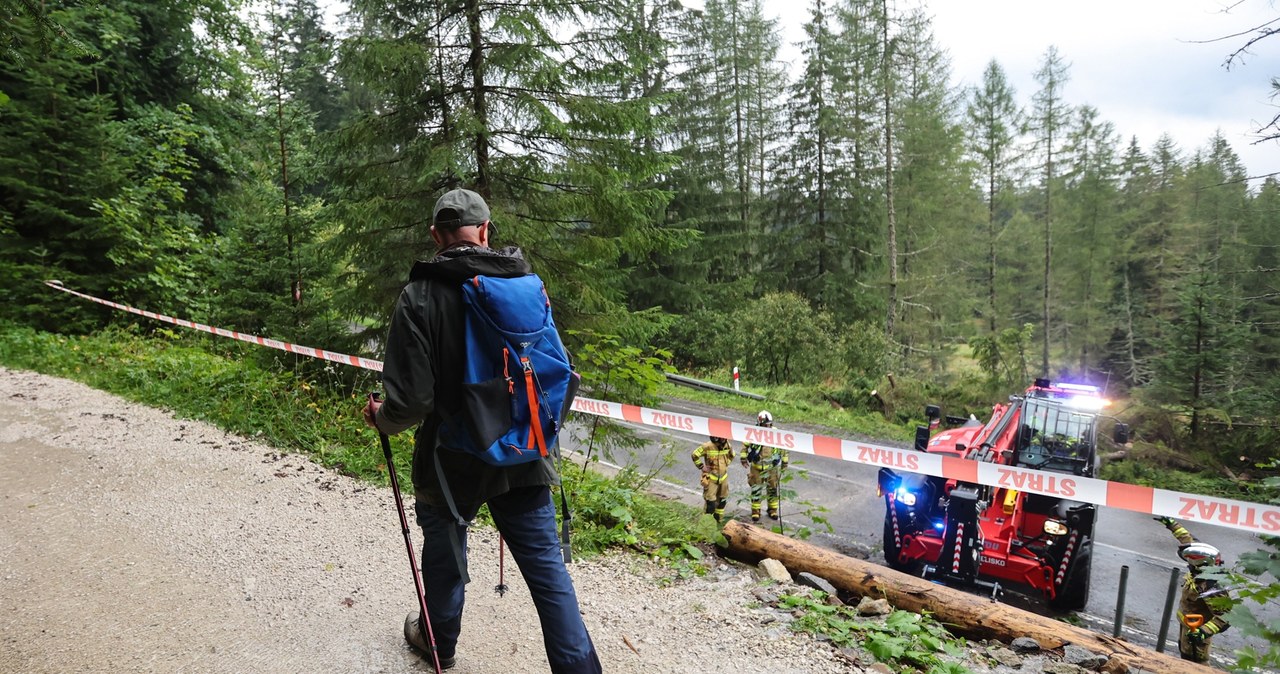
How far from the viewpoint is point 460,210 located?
2.68 m

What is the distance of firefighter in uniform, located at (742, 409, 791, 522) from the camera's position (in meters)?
7.17

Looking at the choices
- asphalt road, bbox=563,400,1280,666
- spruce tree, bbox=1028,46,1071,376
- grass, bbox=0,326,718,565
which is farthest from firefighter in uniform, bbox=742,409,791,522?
spruce tree, bbox=1028,46,1071,376

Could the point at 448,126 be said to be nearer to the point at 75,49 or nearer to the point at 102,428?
the point at 75,49

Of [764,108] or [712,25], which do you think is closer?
[712,25]

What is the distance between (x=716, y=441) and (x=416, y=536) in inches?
205

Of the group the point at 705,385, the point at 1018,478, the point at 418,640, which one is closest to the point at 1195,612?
the point at 1018,478

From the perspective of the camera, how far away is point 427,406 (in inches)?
97.2

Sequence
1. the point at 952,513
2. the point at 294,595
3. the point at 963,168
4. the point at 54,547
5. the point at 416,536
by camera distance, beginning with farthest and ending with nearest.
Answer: the point at 963,168 < the point at 952,513 < the point at 416,536 < the point at 54,547 < the point at 294,595

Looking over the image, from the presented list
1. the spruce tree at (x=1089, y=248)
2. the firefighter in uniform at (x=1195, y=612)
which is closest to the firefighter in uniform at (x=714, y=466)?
the firefighter in uniform at (x=1195, y=612)

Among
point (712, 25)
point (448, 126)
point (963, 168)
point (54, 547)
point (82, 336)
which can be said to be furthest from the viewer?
point (963, 168)

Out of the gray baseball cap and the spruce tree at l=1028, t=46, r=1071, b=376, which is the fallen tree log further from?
the spruce tree at l=1028, t=46, r=1071, b=376

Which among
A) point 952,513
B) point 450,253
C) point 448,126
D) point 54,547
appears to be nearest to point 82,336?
point 448,126

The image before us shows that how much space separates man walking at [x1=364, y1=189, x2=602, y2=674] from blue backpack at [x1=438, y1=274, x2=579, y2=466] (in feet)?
0.21

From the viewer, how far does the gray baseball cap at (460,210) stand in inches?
105
